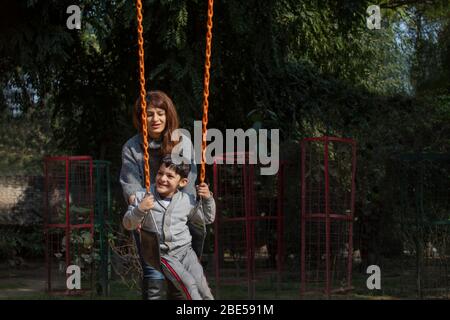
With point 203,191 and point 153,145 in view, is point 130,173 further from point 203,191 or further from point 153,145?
point 203,191

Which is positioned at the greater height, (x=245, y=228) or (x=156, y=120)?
(x=156, y=120)

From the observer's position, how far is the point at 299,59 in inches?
576

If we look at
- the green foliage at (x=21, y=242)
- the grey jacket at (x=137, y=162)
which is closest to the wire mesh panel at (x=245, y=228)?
the green foliage at (x=21, y=242)

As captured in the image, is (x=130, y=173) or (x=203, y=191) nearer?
(x=203, y=191)

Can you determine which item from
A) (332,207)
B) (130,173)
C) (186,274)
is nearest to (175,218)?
(186,274)

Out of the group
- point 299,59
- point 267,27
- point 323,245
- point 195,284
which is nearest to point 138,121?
point 195,284

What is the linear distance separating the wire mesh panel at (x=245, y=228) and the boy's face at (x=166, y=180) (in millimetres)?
4329

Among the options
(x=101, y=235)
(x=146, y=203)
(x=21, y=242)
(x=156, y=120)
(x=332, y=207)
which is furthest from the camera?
(x=21, y=242)

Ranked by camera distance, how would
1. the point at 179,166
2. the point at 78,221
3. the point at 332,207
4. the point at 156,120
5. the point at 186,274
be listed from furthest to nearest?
the point at 332,207
the point at 78,221
the point at 156,120
the point at 179,166
the point at 186,274

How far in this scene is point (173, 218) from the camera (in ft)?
16.4

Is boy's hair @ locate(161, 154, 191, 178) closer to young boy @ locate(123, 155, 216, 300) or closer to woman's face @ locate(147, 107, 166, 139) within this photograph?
young boy @ locate(123, 155, 216, 300)

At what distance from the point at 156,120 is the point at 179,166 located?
388mm

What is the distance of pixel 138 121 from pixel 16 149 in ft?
60.6

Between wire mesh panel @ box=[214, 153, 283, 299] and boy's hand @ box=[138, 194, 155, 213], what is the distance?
451 centimetres
